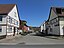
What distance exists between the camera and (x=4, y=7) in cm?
3866

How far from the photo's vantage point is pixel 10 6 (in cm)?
3941

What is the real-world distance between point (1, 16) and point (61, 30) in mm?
14571

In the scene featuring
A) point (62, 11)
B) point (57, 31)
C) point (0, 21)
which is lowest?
point (57, 31)

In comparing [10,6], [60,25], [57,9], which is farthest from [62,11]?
[10,6]

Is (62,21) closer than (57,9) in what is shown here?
Yes

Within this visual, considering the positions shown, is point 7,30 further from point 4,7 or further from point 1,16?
point 4,7

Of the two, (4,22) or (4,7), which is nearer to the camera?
(4,22)

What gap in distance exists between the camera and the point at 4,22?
1366 inches

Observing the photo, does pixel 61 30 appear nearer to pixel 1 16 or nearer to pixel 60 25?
pixel 60 25

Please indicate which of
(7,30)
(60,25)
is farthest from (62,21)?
(7,30)

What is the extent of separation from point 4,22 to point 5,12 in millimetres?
2345

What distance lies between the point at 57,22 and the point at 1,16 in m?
13.8

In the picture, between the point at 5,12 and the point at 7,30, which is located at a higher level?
the point at 5,12

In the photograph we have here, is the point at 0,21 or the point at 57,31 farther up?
the point at 0,21
